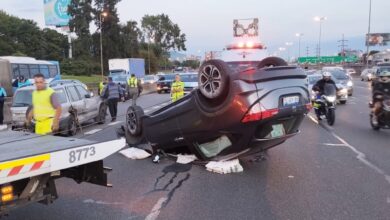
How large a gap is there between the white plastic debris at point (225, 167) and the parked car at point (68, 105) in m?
6.13

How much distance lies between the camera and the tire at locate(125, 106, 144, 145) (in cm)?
888

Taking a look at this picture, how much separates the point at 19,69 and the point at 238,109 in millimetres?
30279

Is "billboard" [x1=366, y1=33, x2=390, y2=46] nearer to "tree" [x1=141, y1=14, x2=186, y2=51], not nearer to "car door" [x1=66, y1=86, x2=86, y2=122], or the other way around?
"tree" [x1=141, y1=14, x2=186, y2=51]

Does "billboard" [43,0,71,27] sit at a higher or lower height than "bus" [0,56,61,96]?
higher

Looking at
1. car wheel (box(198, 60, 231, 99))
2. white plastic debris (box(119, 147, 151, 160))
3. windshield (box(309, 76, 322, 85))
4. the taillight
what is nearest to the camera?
the taillight

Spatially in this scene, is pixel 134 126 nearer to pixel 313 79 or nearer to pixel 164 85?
pixel 313 79

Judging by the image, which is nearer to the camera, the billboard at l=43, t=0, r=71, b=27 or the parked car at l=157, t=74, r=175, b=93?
the parked car at l=157, t=74, r=175, b=93

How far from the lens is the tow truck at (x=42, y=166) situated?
3676mm

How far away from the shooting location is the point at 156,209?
5504 mm

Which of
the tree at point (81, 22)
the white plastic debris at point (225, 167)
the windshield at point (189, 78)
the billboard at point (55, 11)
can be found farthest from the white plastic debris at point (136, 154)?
the tree at point (81, 22)


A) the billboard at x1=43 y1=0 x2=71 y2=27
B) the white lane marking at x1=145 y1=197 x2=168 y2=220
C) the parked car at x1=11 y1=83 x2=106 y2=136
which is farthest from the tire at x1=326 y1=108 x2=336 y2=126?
the billboard at x1=43 y1=0 x2=71 y2=27

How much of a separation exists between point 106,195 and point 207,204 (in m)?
1.46

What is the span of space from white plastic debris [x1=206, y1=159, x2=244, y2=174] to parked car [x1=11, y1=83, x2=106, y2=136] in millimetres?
6131

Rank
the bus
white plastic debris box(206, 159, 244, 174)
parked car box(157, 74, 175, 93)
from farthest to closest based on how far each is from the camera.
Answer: parked car box(157, 74, 175, 93) < the bus < white plastic debris box(206, 159, 244, 174)
